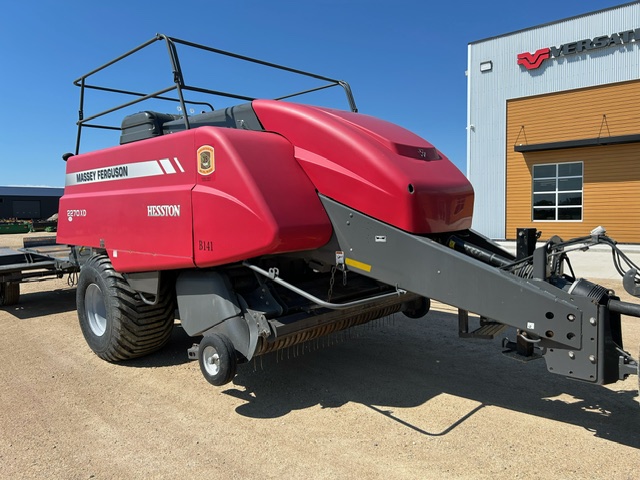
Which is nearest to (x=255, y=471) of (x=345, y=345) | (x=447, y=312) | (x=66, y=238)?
(x=345, y=345)

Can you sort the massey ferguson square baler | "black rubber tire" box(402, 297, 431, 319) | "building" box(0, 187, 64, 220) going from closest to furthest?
1. the massey ferguson square baler
2. "black rubber tire" box(402, 297, 431, 319)
3. "building" box(0, 187, 64, 220)

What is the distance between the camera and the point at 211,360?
11.6 feet

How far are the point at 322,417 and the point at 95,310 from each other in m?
2.85

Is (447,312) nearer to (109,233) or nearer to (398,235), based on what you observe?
(398,235)

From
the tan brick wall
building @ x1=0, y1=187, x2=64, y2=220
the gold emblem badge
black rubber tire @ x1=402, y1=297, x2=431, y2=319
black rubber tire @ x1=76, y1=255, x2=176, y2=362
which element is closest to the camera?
the gold emblem badge

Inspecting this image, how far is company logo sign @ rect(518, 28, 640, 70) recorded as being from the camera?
15.0 meters

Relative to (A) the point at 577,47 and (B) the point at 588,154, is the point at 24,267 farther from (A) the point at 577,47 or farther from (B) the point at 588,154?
(A) the point at 577,47

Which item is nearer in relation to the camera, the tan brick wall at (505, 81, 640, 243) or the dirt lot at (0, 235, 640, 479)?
the dirt lot at (0, 235, 640, 479)

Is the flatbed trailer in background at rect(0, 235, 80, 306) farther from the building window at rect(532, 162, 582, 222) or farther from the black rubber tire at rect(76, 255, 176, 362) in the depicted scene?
the building window at rect(532, 162, 582, 222)

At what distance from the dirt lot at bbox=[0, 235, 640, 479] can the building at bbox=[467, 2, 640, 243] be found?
40.6 feet

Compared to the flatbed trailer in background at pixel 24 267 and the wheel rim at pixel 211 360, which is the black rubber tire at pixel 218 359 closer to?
the wheel rim at pixel 211 360

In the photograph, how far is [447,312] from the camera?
264 inches

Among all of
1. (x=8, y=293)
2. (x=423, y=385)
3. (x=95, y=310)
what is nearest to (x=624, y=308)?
(x=423, y=385)

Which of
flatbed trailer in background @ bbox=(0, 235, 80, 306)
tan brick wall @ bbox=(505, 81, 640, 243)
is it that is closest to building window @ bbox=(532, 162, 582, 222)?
tan brick wall @ bbox=(505, 81, 640, 243)
